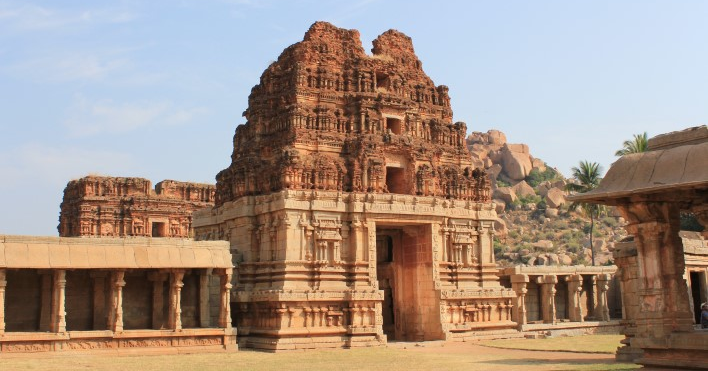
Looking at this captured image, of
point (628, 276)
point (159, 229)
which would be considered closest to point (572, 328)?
point (628, 276)

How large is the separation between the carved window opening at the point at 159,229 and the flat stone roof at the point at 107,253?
20767 mm

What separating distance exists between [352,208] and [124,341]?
27.4 feet

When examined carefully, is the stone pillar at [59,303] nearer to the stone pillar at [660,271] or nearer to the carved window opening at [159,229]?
the stone pillar at [660,271]

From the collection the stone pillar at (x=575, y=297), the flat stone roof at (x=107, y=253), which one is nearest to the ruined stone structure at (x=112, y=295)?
the flat stone roof at (x=107, y=253)

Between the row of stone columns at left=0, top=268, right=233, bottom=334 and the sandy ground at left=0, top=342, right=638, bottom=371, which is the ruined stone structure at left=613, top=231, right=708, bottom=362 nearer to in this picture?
the sandy ground at left=0, top=342, right=638, bottom=371

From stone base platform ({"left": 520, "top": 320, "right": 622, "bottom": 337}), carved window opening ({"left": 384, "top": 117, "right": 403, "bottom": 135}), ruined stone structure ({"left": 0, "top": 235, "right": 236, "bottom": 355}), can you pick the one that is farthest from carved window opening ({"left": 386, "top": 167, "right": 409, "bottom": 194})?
ruined stone structure ({"left": 0, "top": 235, "right": 236, "bottom": 355})

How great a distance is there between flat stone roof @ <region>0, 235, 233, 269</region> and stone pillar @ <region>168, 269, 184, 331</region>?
55cm

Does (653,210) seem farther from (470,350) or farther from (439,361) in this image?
(470,350)

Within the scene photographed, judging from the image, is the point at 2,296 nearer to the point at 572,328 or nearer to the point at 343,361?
the point at 343,361

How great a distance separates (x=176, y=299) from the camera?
22672mm

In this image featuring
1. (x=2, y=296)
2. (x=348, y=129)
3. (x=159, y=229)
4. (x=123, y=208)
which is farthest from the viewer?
(x=159, y=229)

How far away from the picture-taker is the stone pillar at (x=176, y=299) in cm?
2258

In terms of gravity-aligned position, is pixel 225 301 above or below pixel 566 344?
above

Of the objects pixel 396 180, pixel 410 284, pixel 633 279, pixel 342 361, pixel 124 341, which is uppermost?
pixel 396 180
